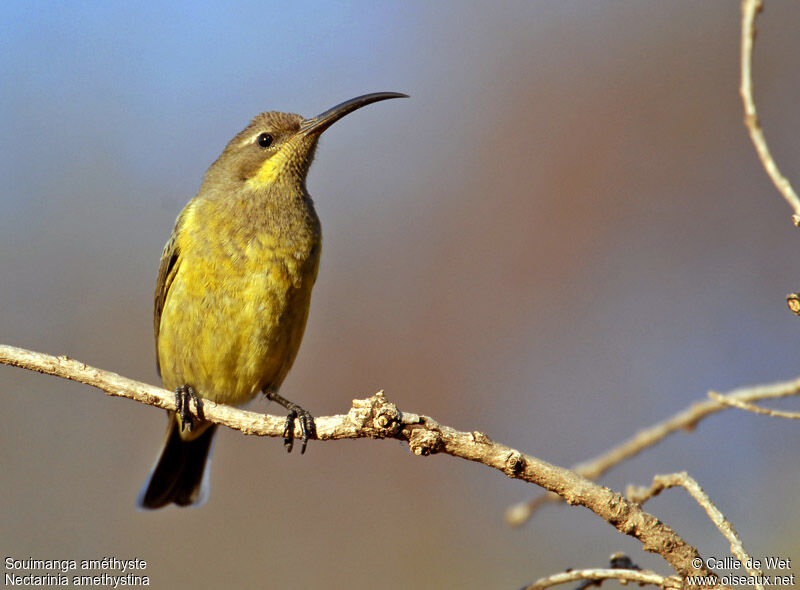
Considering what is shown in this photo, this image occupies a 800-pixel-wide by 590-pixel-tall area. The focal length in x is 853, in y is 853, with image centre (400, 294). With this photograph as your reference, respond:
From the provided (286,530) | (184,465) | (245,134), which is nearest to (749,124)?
(245,134)

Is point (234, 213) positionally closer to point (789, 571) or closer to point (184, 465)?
point (184, 465)

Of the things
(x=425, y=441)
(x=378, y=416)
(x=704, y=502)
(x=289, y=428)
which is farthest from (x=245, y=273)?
(x=704, y=502)

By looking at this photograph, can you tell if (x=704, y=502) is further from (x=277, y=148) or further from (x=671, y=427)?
(x=277, y=148)

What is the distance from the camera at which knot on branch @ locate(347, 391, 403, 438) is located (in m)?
3.32

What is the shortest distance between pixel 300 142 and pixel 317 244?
900mm

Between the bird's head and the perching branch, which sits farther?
the bird's head

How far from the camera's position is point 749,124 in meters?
3.10

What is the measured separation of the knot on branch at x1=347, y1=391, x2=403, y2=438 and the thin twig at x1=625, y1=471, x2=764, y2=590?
3.53 ft

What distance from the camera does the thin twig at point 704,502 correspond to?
286cm

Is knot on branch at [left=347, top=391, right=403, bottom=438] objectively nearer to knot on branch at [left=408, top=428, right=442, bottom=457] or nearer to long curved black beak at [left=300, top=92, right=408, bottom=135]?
knot on branch at [left=408, top=428, right=442, bottom=457]

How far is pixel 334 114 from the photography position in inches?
248

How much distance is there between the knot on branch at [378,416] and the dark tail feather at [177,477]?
353 cm

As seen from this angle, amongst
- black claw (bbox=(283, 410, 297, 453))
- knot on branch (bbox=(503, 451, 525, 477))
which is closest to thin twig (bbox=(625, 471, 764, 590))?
knot on branch (bbox=(503, 451, 525, 477))

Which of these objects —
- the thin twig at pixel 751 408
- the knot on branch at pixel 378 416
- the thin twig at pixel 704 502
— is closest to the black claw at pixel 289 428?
the knot on branch at pixel 378 416
